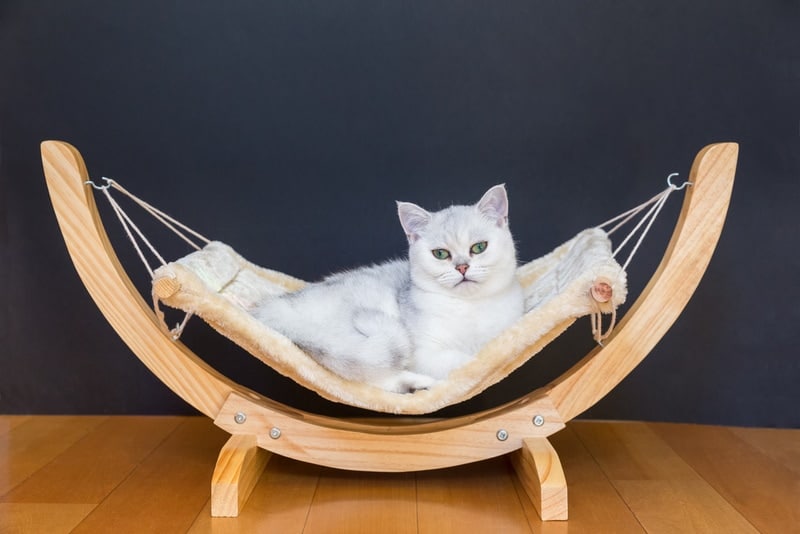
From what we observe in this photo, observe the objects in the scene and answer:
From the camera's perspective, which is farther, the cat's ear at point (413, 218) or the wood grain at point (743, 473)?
the cat's ear at point (413, 218)

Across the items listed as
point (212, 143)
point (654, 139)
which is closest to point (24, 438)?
point (212, 143)

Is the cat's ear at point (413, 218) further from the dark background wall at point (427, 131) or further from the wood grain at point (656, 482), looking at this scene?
the wood grain at point (656, 482)

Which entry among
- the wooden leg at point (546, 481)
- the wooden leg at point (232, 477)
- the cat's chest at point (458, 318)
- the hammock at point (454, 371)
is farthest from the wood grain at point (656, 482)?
the wooden leg at point (232, 477)

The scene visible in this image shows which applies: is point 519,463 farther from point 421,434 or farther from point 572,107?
point 572,107

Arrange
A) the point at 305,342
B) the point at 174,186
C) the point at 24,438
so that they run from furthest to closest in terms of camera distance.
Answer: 1. the point at 174,186
2. the point at 24,438
3. the point at 305,342

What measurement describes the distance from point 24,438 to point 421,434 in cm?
141

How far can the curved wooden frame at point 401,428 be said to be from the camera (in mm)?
1864

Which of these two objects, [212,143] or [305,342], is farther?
[212,143]

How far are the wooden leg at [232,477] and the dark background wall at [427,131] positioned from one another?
2.85 feet

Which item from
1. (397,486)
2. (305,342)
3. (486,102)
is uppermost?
(486,102)

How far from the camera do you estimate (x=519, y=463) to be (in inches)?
83.1

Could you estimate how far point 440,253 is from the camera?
2.09 meters

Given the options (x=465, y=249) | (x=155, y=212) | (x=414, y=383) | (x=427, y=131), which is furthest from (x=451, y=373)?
(x=427, y=131)

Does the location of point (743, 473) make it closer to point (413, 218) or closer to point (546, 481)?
point (546, 481)
